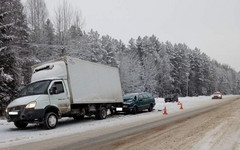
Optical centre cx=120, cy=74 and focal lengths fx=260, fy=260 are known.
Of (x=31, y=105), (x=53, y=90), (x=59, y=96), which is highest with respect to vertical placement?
(x=53, y=90)

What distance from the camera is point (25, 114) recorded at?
35.7ft

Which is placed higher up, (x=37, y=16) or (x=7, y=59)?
(x=37, y=16)

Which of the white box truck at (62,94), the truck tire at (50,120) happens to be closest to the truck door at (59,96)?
the white box truck at (62,94)

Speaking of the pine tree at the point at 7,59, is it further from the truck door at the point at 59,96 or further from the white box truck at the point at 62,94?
the truck door at the point at 59,96

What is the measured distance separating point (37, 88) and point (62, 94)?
1213 millimetres

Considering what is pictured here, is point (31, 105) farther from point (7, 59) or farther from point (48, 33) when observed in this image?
point (48, 33)

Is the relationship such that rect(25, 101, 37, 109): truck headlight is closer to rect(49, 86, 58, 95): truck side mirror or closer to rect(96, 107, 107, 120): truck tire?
rect(49, 86, 58, 95): truck side mirror

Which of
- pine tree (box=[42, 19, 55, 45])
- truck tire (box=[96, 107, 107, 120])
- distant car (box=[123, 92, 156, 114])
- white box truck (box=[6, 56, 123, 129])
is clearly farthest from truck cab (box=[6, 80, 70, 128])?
pine tree (box=[42, 19, 55, 45])

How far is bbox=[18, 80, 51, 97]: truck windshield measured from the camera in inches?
468

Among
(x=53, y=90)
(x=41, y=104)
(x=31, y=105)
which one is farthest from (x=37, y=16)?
(x=31, y=105)

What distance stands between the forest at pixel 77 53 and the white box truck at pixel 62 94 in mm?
7553

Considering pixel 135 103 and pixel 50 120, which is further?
pixel 135 103

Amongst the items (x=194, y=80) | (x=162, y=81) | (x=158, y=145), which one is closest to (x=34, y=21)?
(x=158, y=145)

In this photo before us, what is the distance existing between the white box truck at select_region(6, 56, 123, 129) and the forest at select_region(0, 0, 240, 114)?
7.55m
